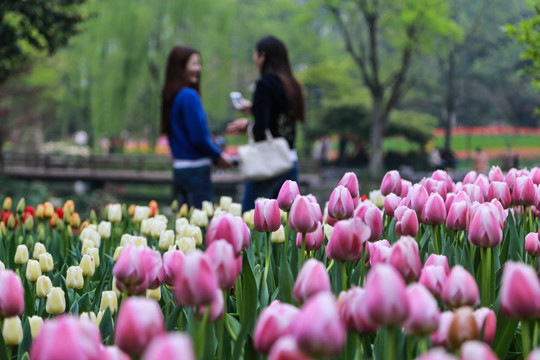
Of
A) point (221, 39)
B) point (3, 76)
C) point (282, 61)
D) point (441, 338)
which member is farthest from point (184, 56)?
point (221, 39)

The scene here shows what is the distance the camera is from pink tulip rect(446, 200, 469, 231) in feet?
7.18

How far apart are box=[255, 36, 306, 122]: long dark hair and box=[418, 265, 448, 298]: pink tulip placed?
12.2 feet

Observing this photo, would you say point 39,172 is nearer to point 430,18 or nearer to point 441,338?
point 430,18

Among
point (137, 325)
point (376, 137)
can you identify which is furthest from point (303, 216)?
point (376, 137)

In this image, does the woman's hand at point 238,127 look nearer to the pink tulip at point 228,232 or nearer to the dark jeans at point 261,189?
the dark jeans at point 261,189

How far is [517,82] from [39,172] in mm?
29349

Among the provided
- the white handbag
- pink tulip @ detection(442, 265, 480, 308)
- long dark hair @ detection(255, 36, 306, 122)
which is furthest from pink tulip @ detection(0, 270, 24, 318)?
long dark hair @ detection(255, 36, 306, 122)

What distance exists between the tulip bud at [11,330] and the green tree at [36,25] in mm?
9493

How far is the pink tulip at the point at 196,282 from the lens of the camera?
1158 mm

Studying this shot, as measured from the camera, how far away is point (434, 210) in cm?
213

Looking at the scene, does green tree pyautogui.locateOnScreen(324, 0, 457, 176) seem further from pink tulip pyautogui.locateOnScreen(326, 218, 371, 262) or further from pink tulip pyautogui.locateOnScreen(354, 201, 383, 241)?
pink tulip pyautogui.locateOnScreen(326, 218, 371, 262)

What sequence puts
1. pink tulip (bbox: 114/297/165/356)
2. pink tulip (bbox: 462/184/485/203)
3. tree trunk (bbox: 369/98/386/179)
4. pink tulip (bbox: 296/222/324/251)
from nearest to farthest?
pink tulip (bbox: 114/297/165/356), pink tulip (bbox: 296/222/324/251), pink tulip (bbox: 462/184/485/203), tree trunk (bbox: 369/98/386/179)

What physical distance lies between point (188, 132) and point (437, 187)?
319 centimetres

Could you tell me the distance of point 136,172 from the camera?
2509 cm
